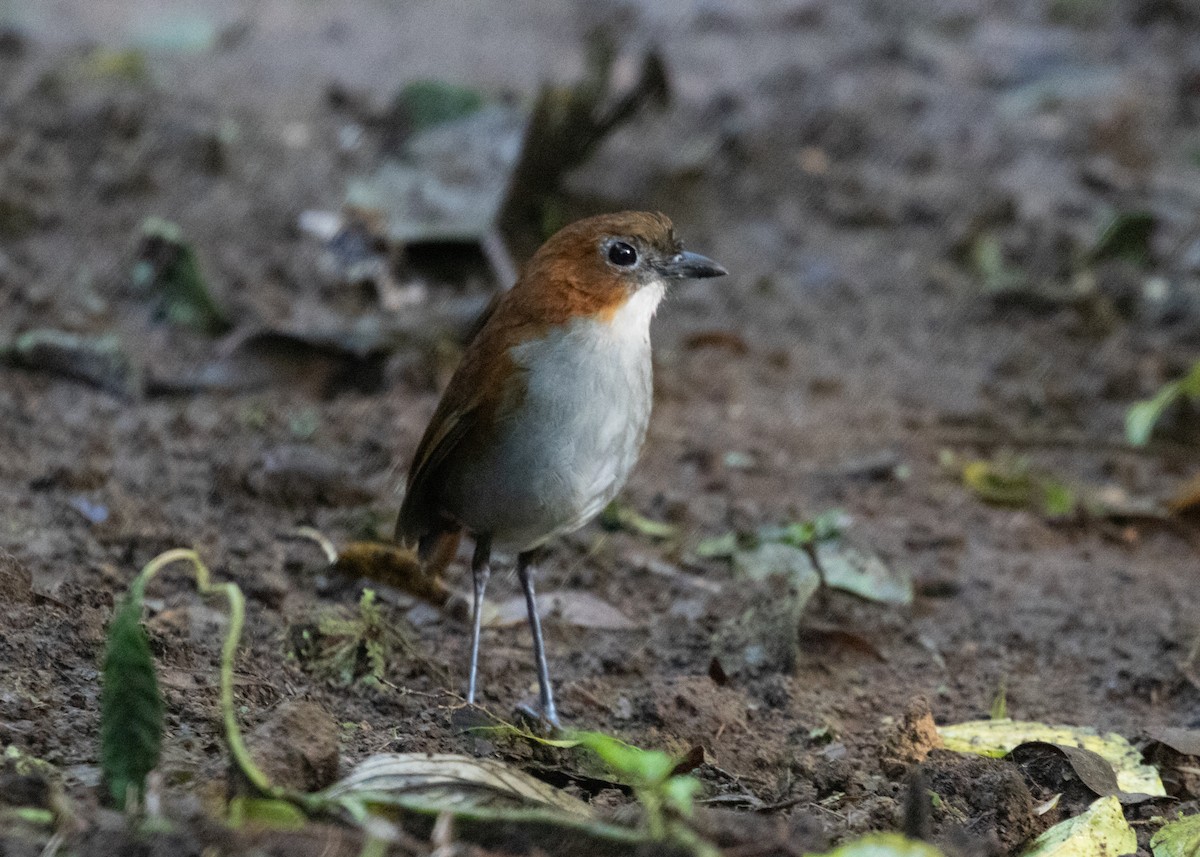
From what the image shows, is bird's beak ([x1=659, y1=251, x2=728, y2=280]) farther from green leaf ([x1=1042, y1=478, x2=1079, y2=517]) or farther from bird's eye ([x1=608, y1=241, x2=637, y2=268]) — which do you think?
green leaf ([x1=1042, y1=478, x2=1079, y2=517])

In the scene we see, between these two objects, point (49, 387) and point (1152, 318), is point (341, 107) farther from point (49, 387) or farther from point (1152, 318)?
point (1152, 318)

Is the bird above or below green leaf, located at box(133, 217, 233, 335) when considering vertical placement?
below

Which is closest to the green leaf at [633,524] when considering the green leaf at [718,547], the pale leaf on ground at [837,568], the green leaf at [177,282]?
the green leaf at [718,547]

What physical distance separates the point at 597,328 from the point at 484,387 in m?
0.32

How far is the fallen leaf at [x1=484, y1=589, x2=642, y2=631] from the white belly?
23.6 inches

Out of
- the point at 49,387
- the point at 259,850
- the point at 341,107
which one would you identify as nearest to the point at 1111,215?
the point at 341,107

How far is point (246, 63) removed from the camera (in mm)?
8469

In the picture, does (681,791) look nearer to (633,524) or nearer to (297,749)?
(297,749)

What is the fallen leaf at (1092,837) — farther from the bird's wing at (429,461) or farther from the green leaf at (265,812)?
the bird's wing at (429,461)

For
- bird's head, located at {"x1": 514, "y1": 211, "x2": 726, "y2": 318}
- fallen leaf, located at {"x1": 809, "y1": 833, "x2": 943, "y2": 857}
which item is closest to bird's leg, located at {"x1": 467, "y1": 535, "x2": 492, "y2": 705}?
bird's head, located at {"x1": 514, "y1": 211, "x2": 726, "y2": 318}

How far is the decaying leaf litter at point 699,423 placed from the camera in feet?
10.7

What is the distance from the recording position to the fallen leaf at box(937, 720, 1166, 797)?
11.1 feet

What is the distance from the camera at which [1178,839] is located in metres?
3.03

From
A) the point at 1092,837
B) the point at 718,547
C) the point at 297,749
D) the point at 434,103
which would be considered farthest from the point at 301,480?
the point at 434,103
